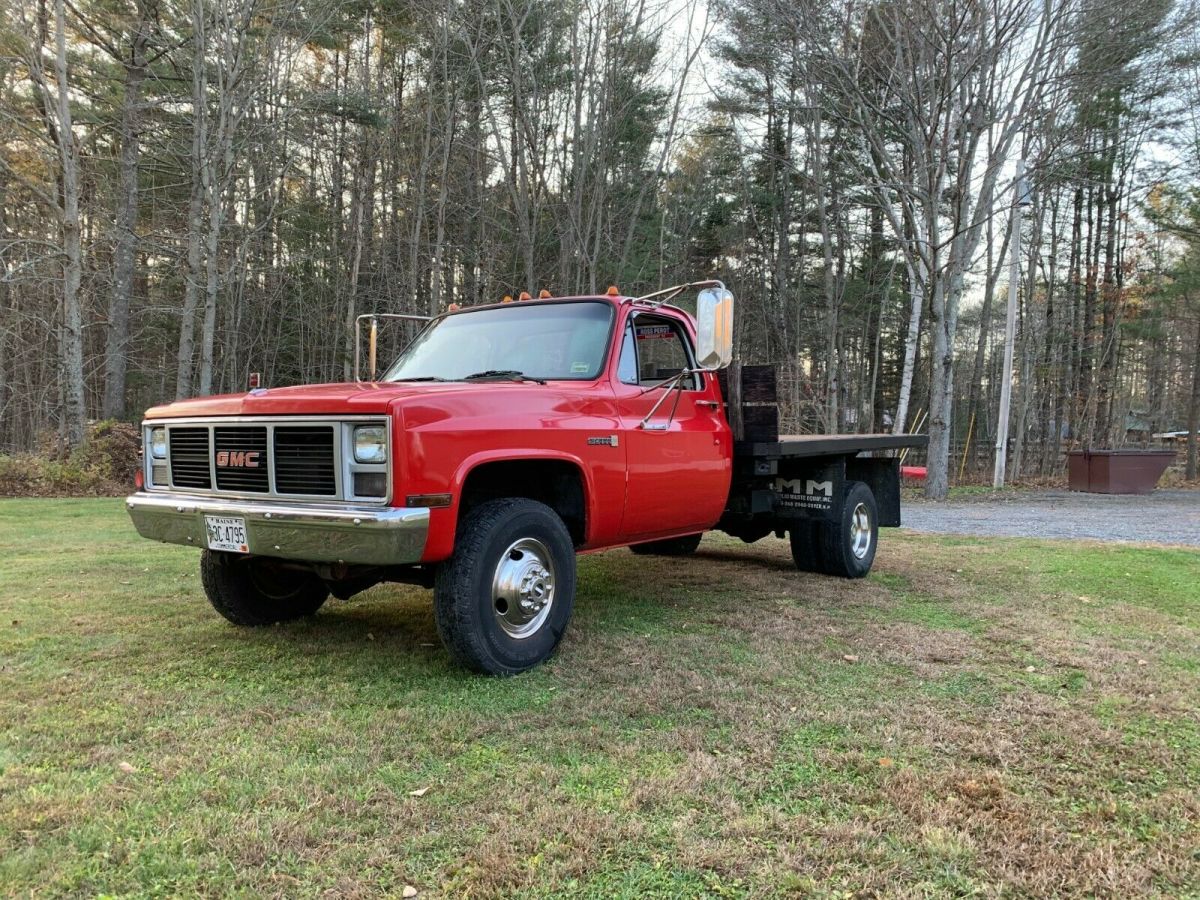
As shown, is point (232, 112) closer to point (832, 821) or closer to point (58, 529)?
point (58, 529)

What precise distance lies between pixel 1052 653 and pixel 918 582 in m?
2.26

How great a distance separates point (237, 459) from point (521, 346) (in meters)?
1.79

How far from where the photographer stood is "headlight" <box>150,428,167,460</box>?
423 centimetres

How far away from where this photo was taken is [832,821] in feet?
8.43

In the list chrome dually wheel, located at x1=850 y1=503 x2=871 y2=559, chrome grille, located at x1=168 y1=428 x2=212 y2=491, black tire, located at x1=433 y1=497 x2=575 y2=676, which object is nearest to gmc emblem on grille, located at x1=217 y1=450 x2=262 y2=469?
chrome grille, located at x1=168 y1=428 x2=212 y2=491

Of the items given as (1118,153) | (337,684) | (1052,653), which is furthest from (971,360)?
(337,684)

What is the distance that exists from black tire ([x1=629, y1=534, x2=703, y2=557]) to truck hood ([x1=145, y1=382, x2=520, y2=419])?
386 cm

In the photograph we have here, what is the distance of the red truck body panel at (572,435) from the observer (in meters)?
3.48

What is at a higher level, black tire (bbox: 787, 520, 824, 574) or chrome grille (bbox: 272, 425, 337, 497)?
chrome grille (bbox: 272, 425, 337, 497)

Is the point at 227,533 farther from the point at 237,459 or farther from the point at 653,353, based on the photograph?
the point at 653,353

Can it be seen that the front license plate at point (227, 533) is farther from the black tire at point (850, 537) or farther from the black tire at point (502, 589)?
the black tire at point (850, 537)

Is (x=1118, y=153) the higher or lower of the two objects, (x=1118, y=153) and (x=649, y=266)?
the higher

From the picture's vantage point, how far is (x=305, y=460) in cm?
362

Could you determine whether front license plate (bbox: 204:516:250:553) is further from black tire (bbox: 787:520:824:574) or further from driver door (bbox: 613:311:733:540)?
black tire (bbox: 787:520:824:574)
